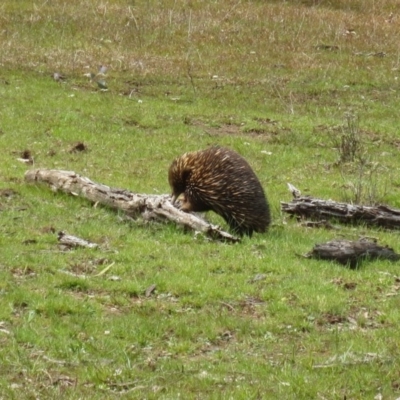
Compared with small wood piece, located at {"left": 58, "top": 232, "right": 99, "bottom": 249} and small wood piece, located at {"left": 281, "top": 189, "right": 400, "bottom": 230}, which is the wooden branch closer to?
small wood piece, located at {"left": 58, "top": 232, "right": 99, "bottom": 249}

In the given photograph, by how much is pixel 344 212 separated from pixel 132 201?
3424mm

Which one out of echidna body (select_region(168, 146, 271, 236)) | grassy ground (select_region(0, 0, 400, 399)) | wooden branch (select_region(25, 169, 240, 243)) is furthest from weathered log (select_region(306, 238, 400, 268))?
echidna body (select_region(168, 146, 271, 236))

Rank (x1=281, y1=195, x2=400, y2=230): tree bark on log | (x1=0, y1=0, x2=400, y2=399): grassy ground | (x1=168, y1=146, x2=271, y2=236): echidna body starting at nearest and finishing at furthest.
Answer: (x1=0, y1=0, x2=400, y2=399): grassy ground → (x1=168, y1=146, x2=271, y2=236): echidna body → (x1=281, y1=195, x2=400, y2=230): tree bark on log

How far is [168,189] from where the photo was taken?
→ 1702 cm

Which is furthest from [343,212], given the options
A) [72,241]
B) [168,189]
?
[72,241]

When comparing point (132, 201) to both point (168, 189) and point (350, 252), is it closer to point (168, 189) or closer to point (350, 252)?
point (350, 252)

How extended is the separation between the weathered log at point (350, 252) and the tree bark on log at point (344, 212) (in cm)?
234

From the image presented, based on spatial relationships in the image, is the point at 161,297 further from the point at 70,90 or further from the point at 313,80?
the point at 313,80

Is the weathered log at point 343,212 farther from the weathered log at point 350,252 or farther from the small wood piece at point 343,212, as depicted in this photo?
the weathered log at point 350,252

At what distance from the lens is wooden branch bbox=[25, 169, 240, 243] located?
1280 cm

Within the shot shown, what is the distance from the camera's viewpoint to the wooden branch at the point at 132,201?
12805mm

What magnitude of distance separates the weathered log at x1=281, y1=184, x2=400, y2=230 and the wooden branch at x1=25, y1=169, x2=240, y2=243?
2.06m

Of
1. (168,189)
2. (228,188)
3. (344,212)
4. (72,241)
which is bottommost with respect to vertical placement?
(168,189)

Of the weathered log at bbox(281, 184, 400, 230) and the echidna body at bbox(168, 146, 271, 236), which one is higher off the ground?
the echidna body at bbox(168, 146, 271, 236)
